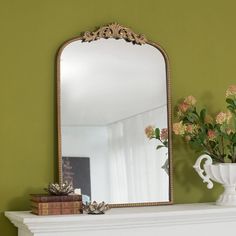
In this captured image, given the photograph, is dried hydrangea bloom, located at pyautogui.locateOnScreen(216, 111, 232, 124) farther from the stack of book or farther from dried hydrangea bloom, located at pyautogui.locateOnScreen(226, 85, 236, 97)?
the stack of book

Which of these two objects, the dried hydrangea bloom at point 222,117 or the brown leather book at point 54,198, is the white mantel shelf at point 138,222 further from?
the dried hydrangea bloom at point 222,117

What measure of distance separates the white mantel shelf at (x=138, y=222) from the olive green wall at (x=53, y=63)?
20 centimetres

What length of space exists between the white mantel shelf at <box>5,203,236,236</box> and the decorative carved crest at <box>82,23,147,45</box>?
0.83 m

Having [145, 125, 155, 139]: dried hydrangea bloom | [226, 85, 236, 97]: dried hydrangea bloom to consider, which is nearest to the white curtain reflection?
[145, 125, 155, 139]: dried hydrangea bloom

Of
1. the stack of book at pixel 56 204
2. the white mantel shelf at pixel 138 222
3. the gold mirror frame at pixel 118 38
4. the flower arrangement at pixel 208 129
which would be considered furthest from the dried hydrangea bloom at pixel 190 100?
the stack of book at pixel 56 204

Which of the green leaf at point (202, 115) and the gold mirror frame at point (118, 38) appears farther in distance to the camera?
the green leaf at point (202, 115)

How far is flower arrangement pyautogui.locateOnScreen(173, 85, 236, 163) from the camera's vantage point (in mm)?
2707

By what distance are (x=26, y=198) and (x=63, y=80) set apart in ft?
1.90

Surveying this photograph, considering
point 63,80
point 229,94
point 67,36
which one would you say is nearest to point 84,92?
point 63,80

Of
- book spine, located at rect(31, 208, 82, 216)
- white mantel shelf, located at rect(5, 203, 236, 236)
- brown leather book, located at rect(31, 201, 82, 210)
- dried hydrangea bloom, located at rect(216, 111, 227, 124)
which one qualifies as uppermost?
dried hydrangea bloom, located at rect(216, 111, 227, 124)

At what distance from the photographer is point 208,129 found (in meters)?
2.74

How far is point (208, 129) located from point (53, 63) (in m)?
0.82

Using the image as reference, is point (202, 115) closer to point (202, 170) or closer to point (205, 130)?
point (205, 130)

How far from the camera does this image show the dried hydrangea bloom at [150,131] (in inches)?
109
